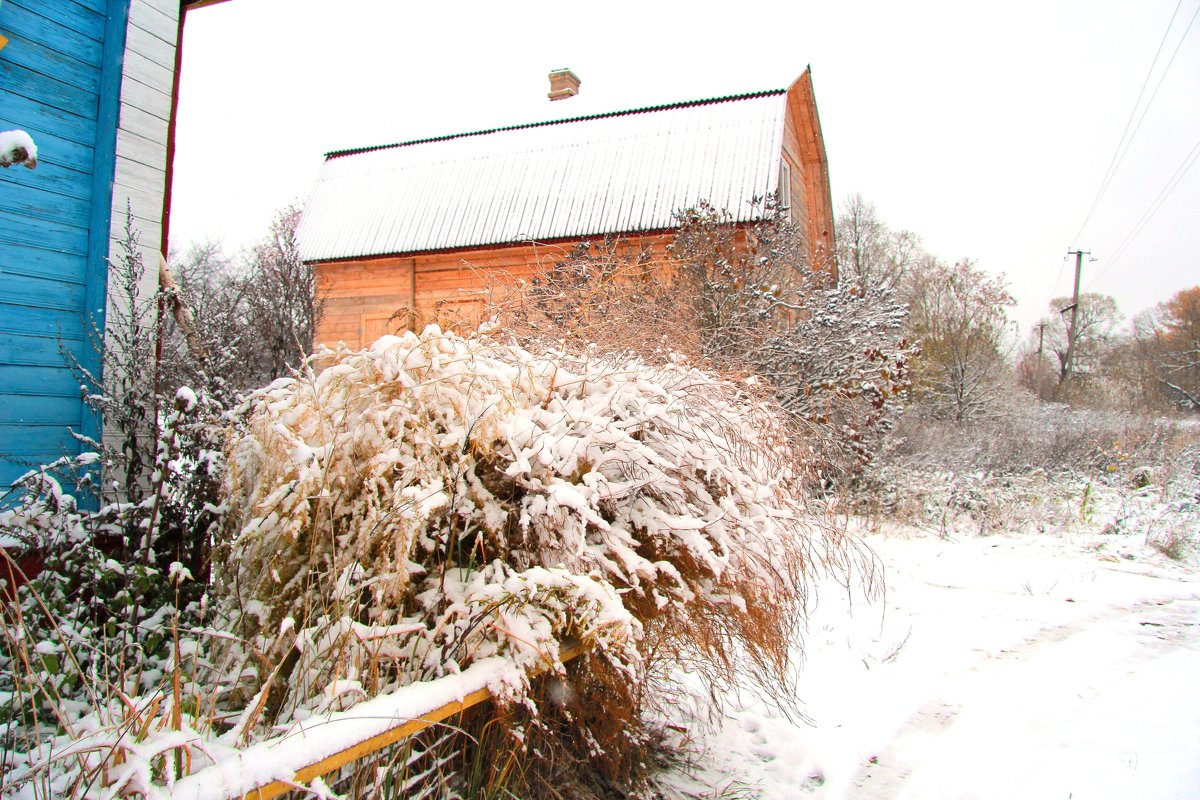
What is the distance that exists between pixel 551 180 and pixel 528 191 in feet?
1.49

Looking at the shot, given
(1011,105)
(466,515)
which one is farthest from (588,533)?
(1011,105)

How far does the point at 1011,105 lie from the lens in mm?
24125

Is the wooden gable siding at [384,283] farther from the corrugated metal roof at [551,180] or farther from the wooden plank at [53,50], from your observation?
the wooden plank at [53,50]

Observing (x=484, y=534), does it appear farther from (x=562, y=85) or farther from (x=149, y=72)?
(x=562, y=85)

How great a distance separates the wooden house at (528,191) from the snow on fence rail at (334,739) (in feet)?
32.6

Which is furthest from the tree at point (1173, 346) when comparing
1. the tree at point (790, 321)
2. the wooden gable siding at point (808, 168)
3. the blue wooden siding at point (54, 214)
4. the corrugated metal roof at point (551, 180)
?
the blue wooden siding at point (54, 214)

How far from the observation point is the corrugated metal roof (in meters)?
12.1

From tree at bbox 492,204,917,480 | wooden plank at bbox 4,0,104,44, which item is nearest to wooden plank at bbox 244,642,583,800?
wooden plank at bbox 4,0,104,44

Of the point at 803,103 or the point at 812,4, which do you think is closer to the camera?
the point at 812,4

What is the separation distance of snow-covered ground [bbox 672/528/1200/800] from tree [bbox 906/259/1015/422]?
447 inches

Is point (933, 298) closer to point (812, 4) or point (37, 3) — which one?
point (812, 4)

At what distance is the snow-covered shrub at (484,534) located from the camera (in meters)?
2.04

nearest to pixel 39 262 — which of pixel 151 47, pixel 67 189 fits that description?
pixel 67 189

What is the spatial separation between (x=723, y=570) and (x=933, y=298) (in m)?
27.5
